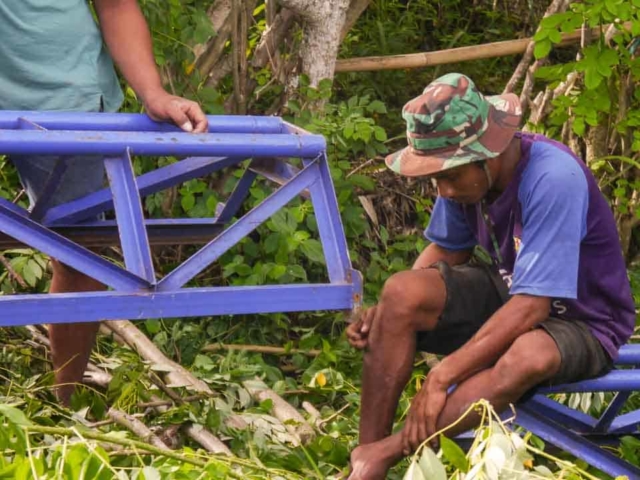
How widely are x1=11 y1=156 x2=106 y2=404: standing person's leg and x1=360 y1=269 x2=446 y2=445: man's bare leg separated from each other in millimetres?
915

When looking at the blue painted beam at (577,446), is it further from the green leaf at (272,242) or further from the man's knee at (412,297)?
the green leaf at (272,242)

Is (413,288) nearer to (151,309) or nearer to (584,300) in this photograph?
(584,300)

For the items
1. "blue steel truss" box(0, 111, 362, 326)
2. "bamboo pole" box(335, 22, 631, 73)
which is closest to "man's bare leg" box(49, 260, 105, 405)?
"blue steel truss" box(0, 111, 362, 326)

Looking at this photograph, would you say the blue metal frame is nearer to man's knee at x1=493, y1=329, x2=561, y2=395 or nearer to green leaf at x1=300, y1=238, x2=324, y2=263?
man's knee at x1=493, y1=329, x2=561, y2=395

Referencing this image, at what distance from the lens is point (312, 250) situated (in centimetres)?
476

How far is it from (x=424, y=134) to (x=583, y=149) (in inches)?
117

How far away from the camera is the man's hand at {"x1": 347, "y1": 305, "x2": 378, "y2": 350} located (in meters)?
3.32

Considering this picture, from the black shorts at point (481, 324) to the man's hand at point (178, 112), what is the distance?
80 cm

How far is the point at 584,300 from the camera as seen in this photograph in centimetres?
331

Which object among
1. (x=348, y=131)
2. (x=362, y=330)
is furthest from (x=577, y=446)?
(x=348, y=131)

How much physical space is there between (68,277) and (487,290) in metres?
1.25

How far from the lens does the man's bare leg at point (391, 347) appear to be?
3.29 m

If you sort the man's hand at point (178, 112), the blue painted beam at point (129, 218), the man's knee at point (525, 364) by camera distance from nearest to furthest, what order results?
the blue painted beam at point (129, 218) → the man's knee at point (525, 364) → the man's hand at point (178, 112)

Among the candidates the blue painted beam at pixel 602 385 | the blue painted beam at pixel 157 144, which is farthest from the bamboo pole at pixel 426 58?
the blue painted beam at pixel 602 385
